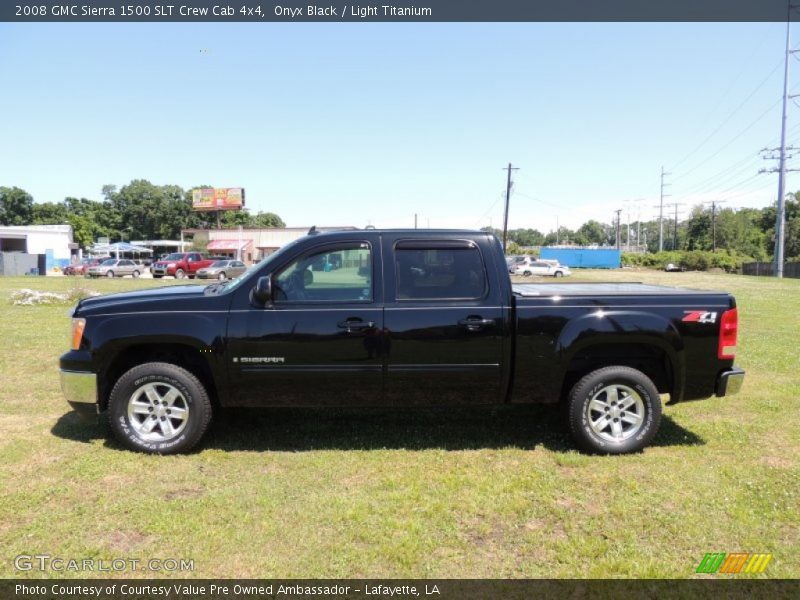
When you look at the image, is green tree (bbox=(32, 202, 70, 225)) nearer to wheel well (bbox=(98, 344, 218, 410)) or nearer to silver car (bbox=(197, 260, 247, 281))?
silver car (bbox=(197, 260, 247, 281))

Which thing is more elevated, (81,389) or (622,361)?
(622,361)

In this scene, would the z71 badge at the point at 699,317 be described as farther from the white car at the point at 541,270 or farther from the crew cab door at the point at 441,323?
the white car at the point at 541,270

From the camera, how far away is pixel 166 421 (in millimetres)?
4469

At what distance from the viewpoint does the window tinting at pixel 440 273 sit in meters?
4.45

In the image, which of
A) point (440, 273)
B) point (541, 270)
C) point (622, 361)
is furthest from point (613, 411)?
point (541, 270)

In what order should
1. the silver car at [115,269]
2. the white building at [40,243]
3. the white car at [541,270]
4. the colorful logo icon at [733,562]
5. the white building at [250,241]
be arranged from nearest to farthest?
the colorful logo icon at [733,562] < the silver car at [115,269] < the white building at [40,243] < the white car at [541,270] < the white building at [250,241]

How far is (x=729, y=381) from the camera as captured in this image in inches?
176

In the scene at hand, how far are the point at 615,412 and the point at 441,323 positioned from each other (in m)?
1.69

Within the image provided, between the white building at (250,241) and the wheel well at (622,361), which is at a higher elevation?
the white building at (250,241)

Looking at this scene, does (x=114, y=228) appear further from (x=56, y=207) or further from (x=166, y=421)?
(x=166, y=421)

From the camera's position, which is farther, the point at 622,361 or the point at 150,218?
the point at 150,218

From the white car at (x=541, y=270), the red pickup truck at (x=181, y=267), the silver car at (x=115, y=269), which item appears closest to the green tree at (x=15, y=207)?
the silver car at (x=115, y=269)

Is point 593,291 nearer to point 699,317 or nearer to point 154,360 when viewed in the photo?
point 699,317

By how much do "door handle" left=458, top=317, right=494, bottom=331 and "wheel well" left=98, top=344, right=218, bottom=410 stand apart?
2169mm
